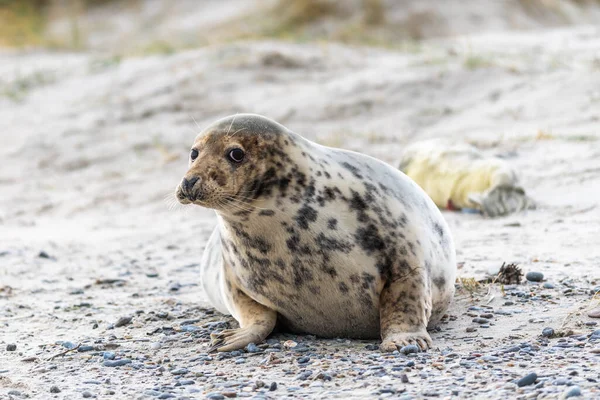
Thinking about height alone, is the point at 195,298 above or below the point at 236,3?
below

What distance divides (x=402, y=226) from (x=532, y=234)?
2140 mm

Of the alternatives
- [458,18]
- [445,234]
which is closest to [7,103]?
[458,18]

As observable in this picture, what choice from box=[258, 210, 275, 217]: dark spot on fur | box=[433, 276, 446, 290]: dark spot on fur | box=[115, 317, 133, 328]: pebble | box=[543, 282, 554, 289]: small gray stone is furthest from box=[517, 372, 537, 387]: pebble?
box=[115, 317, 133, 328]: pebble

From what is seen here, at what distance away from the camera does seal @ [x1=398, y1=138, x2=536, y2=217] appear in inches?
270

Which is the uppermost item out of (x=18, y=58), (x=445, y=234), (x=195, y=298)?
(x=18, y=58)

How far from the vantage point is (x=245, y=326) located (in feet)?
14.0

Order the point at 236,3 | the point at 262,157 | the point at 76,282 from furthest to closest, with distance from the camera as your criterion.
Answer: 1. the point at 236,3
2. the point at 76,282
3. the point at 262,157

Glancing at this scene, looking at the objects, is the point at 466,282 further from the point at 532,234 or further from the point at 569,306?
the point at 532,234

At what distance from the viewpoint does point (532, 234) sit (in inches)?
238

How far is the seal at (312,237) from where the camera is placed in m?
3.92

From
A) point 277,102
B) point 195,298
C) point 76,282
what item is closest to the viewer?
point 195,298

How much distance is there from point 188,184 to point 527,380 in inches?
55.4

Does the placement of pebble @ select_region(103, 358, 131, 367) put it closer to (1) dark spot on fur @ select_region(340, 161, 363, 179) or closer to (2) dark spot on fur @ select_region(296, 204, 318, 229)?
(2) dark spot on fur @ select_region(296, 204, 318, 229)

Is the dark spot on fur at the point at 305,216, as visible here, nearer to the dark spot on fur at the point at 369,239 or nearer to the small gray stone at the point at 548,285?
the dark spot on fur at the point at 369,239
